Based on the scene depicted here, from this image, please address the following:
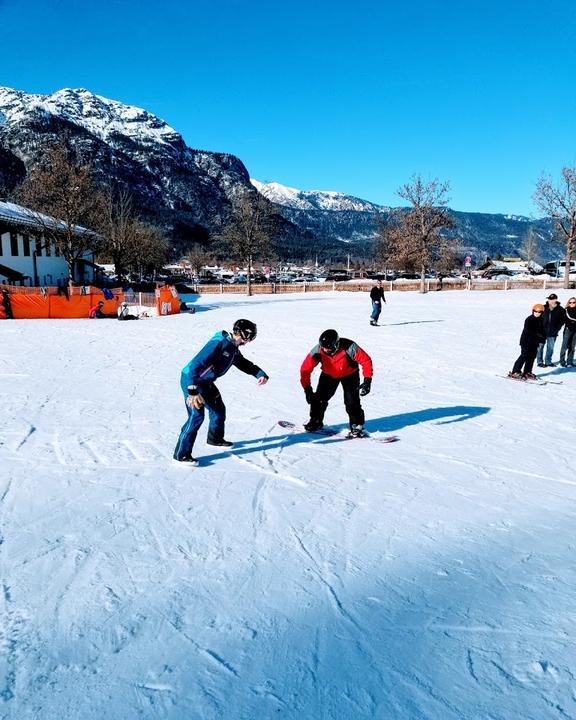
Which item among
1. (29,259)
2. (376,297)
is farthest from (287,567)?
(29,259)

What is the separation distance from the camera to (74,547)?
3.44 m

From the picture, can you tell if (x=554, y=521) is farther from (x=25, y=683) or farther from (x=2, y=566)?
(x=2, y=566)

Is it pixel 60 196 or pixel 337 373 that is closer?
pixel 337 373

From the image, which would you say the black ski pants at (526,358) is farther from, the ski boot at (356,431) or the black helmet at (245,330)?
the black helmet at (245,330)

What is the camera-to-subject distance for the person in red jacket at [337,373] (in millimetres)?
5422

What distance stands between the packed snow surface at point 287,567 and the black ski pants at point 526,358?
2096 millimetres

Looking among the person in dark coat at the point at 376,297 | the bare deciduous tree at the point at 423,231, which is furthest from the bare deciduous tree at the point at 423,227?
the person in dark coat at the point at 376,297

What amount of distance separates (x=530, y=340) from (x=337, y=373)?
533cm

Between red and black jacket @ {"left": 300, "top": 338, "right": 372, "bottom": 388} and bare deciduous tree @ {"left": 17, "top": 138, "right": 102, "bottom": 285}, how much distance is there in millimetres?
28920

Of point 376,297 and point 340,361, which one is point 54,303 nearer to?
point 376,297

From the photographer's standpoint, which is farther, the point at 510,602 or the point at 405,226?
the point at 405,226

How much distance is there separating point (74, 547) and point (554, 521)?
12.6 feet

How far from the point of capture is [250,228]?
40906 mm

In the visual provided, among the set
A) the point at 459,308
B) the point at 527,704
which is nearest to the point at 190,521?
the point at 527,704
